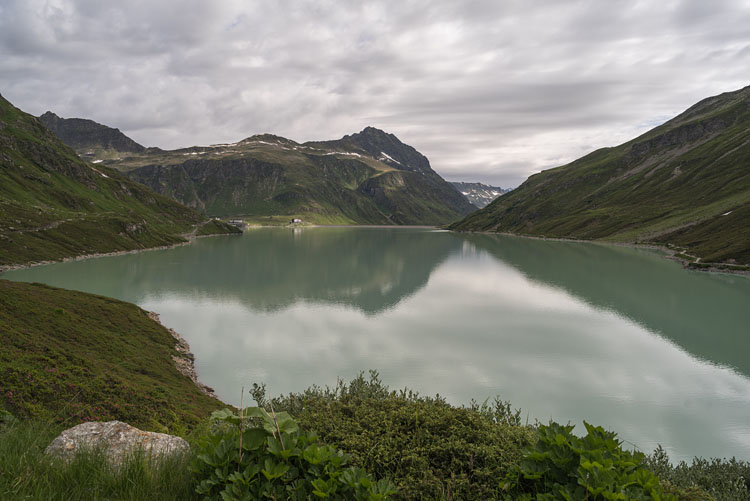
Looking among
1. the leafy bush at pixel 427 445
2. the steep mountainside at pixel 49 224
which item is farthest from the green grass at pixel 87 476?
the steep mountainside at pixel 49 224

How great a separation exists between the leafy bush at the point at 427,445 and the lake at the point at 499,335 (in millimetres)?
21572

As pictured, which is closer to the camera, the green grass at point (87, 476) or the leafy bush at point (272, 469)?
the green grass at point (87, 476)

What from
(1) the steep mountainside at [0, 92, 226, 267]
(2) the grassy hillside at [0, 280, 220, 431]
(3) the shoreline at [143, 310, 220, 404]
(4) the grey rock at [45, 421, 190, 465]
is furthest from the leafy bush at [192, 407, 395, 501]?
(1) the steep mountainside at [0, 92, 226, 267]

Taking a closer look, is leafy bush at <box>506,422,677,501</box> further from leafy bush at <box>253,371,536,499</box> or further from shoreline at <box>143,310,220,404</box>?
shoreline at <box>143,310,220,404</box>

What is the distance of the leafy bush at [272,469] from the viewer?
18.2 feet

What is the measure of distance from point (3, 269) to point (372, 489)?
12443 centimetres

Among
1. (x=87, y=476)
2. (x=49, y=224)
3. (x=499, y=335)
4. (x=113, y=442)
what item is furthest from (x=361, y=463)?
(x=49, y=224)

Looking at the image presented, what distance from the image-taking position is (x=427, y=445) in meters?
9.41

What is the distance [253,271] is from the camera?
348ft

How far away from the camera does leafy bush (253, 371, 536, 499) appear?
25.6 feet

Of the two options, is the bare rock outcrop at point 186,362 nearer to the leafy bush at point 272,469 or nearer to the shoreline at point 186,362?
the shoreline at point 186,362

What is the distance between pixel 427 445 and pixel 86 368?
89.5 feet

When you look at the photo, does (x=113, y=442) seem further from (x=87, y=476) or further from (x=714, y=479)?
(x=714, y=479)

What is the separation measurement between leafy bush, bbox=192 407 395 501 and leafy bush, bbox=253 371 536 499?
144 centimetres
